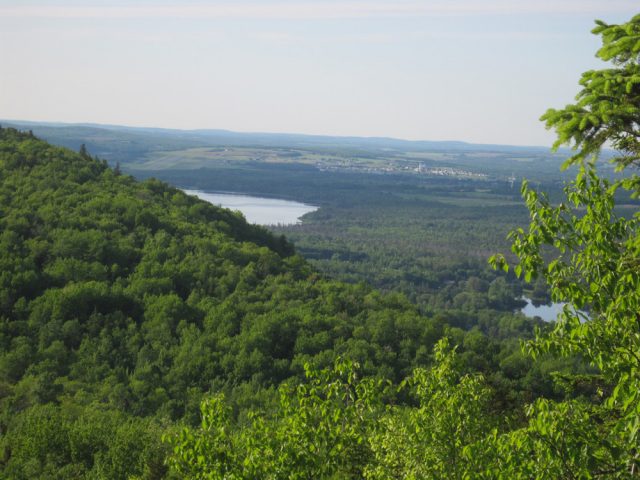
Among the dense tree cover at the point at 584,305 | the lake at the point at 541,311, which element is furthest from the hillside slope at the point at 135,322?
the lake at the point at 541,311

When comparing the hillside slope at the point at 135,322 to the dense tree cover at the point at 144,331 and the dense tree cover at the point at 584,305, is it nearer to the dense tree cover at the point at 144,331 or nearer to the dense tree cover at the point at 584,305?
the dense tree cover at the point at 144,331

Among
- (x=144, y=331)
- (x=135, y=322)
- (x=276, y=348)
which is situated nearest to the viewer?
(x=276, y=348)

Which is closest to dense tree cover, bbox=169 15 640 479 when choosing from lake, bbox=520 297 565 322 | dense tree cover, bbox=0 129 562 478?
dense tree cover, bbox=0 129 562 478

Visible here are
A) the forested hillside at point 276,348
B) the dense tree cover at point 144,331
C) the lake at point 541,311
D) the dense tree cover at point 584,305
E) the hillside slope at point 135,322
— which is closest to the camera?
the dense tree cover at point 584,305

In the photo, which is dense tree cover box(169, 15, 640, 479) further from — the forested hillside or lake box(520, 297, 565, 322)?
lake box(520, 297, 565, 322)

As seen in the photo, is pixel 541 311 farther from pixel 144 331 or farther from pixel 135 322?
pixel 144 331

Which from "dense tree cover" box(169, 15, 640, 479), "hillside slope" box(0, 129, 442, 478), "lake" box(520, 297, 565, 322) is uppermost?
"dense tree cover" box(169, 15, 640, 479)

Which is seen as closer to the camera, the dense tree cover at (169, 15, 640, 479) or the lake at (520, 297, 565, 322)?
the dense tree cover at (169, 15, 640, 479)

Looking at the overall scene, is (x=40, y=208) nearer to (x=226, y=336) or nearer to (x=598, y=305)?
(x=226, y=336)

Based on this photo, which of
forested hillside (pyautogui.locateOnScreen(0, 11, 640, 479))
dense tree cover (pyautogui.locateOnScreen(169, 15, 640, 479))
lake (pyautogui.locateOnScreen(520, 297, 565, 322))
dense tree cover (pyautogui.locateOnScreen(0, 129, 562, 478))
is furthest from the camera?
lake (pyautogui.locateOnScreen(520, 297, 565, 322))

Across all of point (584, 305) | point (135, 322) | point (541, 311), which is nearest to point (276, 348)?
point (135, 322)

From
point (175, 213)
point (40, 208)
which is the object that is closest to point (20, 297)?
point (40, 208)
